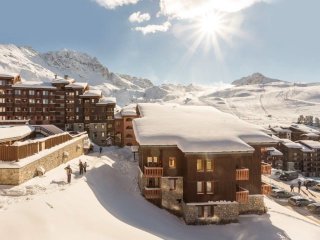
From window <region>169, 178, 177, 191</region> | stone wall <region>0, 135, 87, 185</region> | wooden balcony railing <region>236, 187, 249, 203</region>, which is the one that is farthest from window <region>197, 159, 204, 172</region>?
stone wall <region>0, 135, 87, 185</region>

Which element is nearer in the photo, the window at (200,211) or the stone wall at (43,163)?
the stone wall at (43,163)

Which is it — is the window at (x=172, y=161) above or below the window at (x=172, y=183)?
above

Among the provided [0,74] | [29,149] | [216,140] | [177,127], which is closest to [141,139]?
[177,127]

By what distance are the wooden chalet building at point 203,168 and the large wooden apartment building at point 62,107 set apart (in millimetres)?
52458

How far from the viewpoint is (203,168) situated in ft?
99.0

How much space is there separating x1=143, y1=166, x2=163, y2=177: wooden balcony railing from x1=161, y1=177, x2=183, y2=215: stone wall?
2.23 ft

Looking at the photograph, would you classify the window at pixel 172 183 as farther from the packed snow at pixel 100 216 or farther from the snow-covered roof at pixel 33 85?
the snow-covered roof at pixel 33 85

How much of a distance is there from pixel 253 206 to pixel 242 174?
13.4ft

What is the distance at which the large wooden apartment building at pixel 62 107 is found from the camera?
3307 inches

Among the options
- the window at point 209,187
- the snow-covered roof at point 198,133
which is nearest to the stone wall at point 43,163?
the snow-covered roof at point 198,133

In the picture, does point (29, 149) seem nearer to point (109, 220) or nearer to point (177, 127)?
point (109, 220)

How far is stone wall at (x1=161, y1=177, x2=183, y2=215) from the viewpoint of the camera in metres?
31.4

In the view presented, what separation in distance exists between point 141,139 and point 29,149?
9.73 metres

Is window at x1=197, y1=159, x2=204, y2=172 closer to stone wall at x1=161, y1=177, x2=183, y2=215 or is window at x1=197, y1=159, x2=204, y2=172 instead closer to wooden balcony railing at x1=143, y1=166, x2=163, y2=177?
stone wall at x1=161, y1=177, x2=183, y2=215
